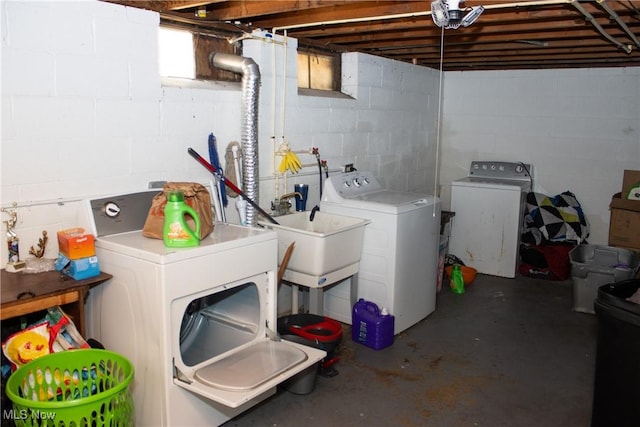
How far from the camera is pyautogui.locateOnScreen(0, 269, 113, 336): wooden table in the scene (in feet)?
7.04

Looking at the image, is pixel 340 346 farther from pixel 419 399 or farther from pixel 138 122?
pixel 138 122

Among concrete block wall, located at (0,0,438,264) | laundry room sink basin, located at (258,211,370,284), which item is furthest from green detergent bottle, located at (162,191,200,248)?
laundry room sink basin, located at (258,211,370,284)

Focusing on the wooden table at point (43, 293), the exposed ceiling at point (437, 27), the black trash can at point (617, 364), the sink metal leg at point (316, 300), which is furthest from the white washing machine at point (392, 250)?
the wooden table at point (43, 293)

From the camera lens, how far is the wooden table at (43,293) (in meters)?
2.14

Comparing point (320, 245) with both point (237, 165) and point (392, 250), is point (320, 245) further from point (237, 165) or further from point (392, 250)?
point (237, 165)

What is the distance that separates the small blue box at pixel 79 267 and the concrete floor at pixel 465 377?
100 centimetres

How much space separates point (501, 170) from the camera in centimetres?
Answer: 570

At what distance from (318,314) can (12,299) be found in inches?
71.7

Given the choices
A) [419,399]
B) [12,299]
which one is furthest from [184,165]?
[419,399]

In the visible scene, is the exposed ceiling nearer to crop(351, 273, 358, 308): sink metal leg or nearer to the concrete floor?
crop(351, 273, 358, 308): sink metal leg

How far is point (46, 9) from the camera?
2.48 metres

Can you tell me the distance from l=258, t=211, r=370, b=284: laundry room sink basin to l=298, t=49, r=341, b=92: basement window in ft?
3.72

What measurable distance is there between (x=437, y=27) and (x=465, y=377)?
2238 mm

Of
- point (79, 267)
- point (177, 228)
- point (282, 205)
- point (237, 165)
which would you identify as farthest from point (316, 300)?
point (79, 267)
